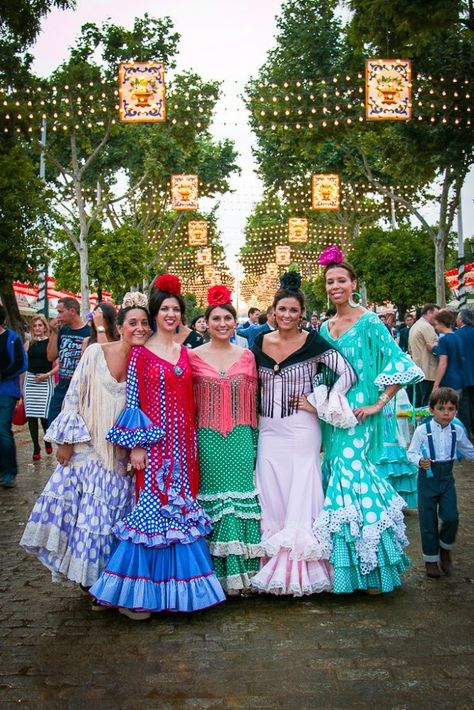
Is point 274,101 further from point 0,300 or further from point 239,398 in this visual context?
point 239,398

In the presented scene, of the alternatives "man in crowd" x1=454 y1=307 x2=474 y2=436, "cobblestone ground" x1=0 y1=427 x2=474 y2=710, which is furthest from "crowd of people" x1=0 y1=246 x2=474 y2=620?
"man in crowd" x1=454 y1=307 x2=474 y2=436

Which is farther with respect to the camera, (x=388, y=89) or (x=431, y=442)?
(x=388, y=89)

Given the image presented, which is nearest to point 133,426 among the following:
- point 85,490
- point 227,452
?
point 85,490

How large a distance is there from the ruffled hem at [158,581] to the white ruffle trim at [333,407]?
45.2 inches

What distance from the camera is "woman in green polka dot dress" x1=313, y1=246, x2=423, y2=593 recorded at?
4.95 meters

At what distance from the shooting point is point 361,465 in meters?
5.17

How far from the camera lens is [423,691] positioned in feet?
11.9

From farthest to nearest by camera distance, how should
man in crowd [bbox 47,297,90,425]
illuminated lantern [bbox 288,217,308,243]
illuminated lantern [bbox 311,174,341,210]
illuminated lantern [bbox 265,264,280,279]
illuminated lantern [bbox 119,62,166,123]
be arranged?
illuminated lantern [bbox 265,264,280,279] → illuminated lantern [bbox 288,217,308,243] → illuminated lantern [bbox 311,174,341,210] → illuminated lantern [bbox 119,62,166,123] → man in crowd [bbox 47,297,90,425]

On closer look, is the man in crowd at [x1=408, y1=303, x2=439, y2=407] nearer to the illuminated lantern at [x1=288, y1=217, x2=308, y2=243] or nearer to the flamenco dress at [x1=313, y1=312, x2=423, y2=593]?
the flamenco dress at [x1=313, y1=312, x2=423, y2=593]

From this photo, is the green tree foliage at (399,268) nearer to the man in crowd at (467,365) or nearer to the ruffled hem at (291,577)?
the man in crowd at (467,365)

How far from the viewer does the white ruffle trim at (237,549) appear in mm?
4953

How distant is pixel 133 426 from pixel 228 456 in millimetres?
659

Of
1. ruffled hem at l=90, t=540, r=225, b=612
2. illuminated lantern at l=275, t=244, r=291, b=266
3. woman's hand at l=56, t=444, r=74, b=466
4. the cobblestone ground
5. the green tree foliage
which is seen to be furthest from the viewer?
illuminated lantern at l=275, t=244, r=291, b=266

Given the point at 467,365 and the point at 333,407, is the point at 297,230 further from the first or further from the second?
the point at 333,407
